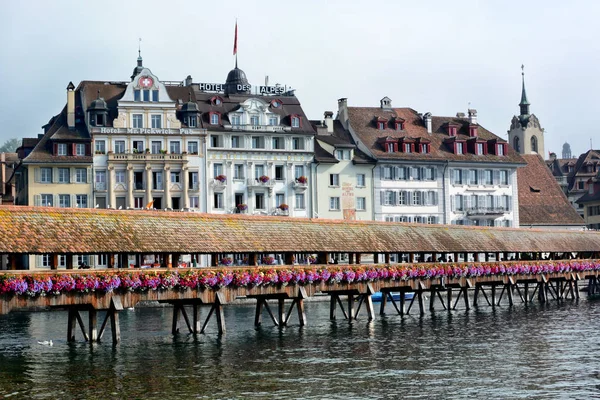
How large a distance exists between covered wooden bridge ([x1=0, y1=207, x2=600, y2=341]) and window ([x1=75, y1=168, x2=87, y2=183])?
2223 cm

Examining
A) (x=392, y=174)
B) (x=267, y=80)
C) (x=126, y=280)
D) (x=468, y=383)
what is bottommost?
(x=468, y=383)

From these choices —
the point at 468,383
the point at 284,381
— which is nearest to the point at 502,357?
the point at 468,383

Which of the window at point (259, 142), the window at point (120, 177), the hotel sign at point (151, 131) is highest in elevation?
the hotel sign at point (151, 131)

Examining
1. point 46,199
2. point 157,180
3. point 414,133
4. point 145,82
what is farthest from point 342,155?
point 46,199

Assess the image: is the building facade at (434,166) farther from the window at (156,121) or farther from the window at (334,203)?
the window at (156,121)

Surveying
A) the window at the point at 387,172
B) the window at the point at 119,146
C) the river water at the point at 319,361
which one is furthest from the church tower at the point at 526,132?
the river water at the point at 319,361

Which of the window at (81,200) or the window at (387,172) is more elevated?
the window at (387,172)

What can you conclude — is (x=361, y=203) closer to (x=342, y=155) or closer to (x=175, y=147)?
(x=342, y=155)

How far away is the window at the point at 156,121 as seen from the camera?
93.6 meters

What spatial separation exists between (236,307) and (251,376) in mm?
42169

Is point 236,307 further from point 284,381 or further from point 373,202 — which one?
point 284,381

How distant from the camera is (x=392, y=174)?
346ft

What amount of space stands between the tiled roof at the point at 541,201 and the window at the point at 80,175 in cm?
4818

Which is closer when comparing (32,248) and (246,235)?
(32,248)
